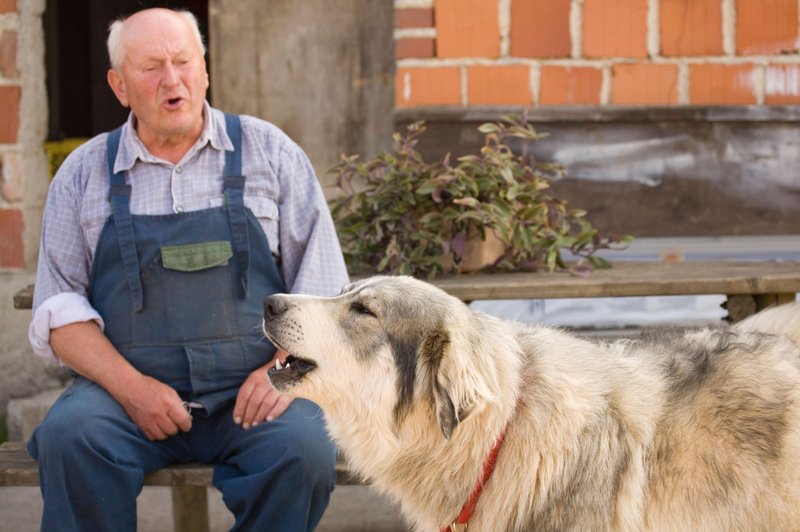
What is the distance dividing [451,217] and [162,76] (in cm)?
126

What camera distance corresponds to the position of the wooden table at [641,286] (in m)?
4.22

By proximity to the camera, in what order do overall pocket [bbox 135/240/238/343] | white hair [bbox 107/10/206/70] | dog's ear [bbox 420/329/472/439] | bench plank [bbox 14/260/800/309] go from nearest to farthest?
1. dog's ear [bbox 420/329/472/439]
2. overall pocket [bbox 135/240/238/343]
3. white hair [bbox 107/10/206/70]
4. bench plank [bbox 14/260/800/309]

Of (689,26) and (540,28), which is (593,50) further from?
(689,26)

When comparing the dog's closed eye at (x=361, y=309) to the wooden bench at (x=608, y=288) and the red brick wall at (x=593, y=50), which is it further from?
the red brick wall at (x=593, y=50)

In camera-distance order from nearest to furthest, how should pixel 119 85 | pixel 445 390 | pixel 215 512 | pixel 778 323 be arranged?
pixel 445 390 → pixel 778 323 → pixel 119 85 → pixel 215 512

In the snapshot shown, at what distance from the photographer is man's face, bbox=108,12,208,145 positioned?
381cm

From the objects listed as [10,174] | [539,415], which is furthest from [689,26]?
[10,174]

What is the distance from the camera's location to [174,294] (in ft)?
12.0

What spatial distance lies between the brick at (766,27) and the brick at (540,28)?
0.82 metres

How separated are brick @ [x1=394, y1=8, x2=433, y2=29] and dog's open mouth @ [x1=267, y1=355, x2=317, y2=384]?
2.59 m

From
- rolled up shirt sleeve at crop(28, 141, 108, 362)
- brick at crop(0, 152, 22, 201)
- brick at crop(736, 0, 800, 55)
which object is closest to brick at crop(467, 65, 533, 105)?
brick at crop(736, 0, 800, 55)

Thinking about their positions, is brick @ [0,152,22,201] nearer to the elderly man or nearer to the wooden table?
the wooden table

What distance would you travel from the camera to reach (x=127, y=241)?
367 cm

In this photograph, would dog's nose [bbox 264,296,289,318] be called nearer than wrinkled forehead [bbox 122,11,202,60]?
Yes
